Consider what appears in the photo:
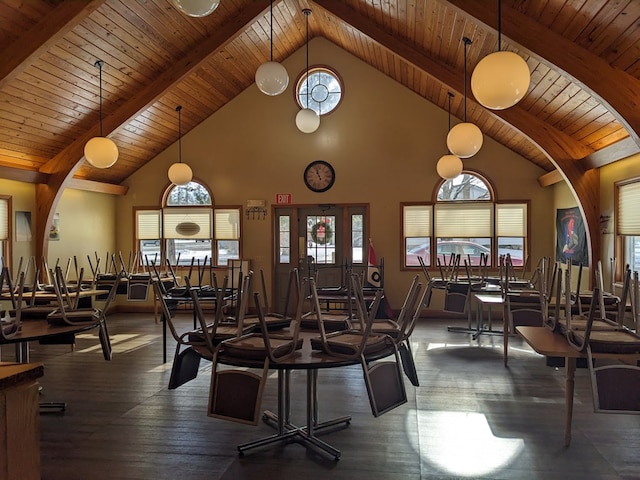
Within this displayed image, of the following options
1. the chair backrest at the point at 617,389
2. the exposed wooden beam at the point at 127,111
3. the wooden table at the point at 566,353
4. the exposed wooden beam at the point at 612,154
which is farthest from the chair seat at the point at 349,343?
the exposed wooden beam at the point at 127,111

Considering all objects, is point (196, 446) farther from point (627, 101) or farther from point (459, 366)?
point (627, 101)

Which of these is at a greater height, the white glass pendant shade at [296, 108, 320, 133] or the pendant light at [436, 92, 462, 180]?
the white glass pendant shade at [296, 108, 320, 133]

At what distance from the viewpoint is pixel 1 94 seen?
199 inches

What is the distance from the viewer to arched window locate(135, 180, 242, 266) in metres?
8.30

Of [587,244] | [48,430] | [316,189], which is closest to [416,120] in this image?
[316,189]

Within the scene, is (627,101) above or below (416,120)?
below

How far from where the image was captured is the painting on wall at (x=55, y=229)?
7109 millimetres

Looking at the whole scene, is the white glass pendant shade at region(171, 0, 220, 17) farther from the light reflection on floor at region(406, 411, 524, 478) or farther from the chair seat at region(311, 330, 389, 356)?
the light reflection on floor at region(406, 411, 524, 478)

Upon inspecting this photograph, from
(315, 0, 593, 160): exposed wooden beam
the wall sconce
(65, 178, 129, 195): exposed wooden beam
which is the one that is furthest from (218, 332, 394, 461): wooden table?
(65, 178, 129, 195): exposed wooden beam

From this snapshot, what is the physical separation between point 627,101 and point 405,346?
285 cm

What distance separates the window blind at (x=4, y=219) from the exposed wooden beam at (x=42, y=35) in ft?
7.15

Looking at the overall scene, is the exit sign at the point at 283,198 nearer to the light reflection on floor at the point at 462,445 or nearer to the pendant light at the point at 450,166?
the pendant light at the point at 450,166

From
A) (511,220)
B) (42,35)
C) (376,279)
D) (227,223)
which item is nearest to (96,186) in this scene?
(227,223)

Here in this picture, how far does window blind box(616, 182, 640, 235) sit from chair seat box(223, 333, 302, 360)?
160 inches
